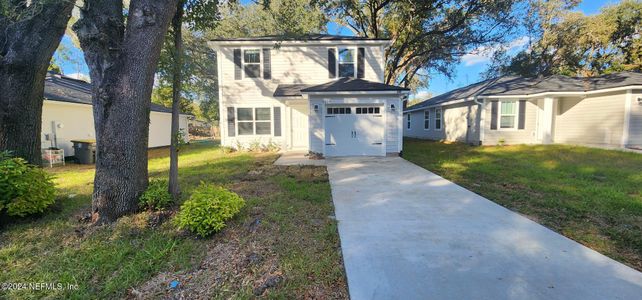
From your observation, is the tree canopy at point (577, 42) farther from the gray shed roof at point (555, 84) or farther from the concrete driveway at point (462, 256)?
the concrete driveway at point (462, 256)

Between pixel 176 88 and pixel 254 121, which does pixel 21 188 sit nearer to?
pixel 176 88

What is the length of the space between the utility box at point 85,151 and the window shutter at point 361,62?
11313 millimetres

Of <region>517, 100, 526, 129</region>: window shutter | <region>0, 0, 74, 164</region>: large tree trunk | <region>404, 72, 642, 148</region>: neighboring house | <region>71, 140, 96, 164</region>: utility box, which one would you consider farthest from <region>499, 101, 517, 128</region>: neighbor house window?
<region>71, 140, 96, 164</region>: utility box

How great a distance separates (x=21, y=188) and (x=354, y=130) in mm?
8825

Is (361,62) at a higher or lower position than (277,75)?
higher

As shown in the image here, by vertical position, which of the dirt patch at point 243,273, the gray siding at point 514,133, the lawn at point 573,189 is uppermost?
the gray siding at point 514,133

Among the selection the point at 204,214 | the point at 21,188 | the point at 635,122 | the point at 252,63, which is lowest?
the point at 204,214

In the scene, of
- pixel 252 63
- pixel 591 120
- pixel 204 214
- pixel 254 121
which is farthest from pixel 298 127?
pixel 591 120

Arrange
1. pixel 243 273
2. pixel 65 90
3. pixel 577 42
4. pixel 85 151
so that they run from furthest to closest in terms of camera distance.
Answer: pixel 577 42 → pixel 65 90 → pixel 85 151 → pixel 243 273

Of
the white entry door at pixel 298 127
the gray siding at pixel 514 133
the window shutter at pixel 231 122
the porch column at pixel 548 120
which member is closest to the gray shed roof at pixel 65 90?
the window shutter at pixel 231 122

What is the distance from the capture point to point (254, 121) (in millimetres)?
12906

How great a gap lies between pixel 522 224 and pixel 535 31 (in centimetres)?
2341

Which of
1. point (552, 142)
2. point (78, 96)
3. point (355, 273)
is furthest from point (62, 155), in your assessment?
point (552, 142)

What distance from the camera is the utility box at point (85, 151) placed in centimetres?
1030
